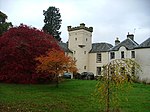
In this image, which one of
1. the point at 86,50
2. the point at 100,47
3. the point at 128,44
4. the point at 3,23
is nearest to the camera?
the point at 3,23

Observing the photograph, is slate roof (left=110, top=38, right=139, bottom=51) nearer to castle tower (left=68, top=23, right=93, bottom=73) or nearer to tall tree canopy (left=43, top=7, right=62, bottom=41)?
castle tower (left=68, top=23, right=93, bottom=73)

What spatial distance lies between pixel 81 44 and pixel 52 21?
474 inches

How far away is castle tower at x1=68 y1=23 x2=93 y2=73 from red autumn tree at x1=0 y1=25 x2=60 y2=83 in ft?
63.9

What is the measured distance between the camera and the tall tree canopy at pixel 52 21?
5383 centimetres

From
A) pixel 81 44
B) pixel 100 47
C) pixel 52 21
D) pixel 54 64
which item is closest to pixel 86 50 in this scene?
pixel 81 44

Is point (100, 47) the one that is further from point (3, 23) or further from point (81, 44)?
point (3, 23)

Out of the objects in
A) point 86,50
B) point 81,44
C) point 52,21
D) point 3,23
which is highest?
point 52,21

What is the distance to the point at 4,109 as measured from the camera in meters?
12.6

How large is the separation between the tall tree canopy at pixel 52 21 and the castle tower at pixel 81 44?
23.4 feet

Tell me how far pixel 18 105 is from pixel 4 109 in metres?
1.20

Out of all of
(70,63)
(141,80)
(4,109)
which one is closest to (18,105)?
(4,109)

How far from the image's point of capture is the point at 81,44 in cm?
4591

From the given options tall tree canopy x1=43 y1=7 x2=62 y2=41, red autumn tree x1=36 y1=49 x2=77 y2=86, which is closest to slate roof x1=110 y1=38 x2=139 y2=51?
red autumn tree x1=36 y1=49 x2=77 y2=86

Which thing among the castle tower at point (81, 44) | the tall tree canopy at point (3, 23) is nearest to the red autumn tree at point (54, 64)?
the tall tree canopy at point (3, 23)
